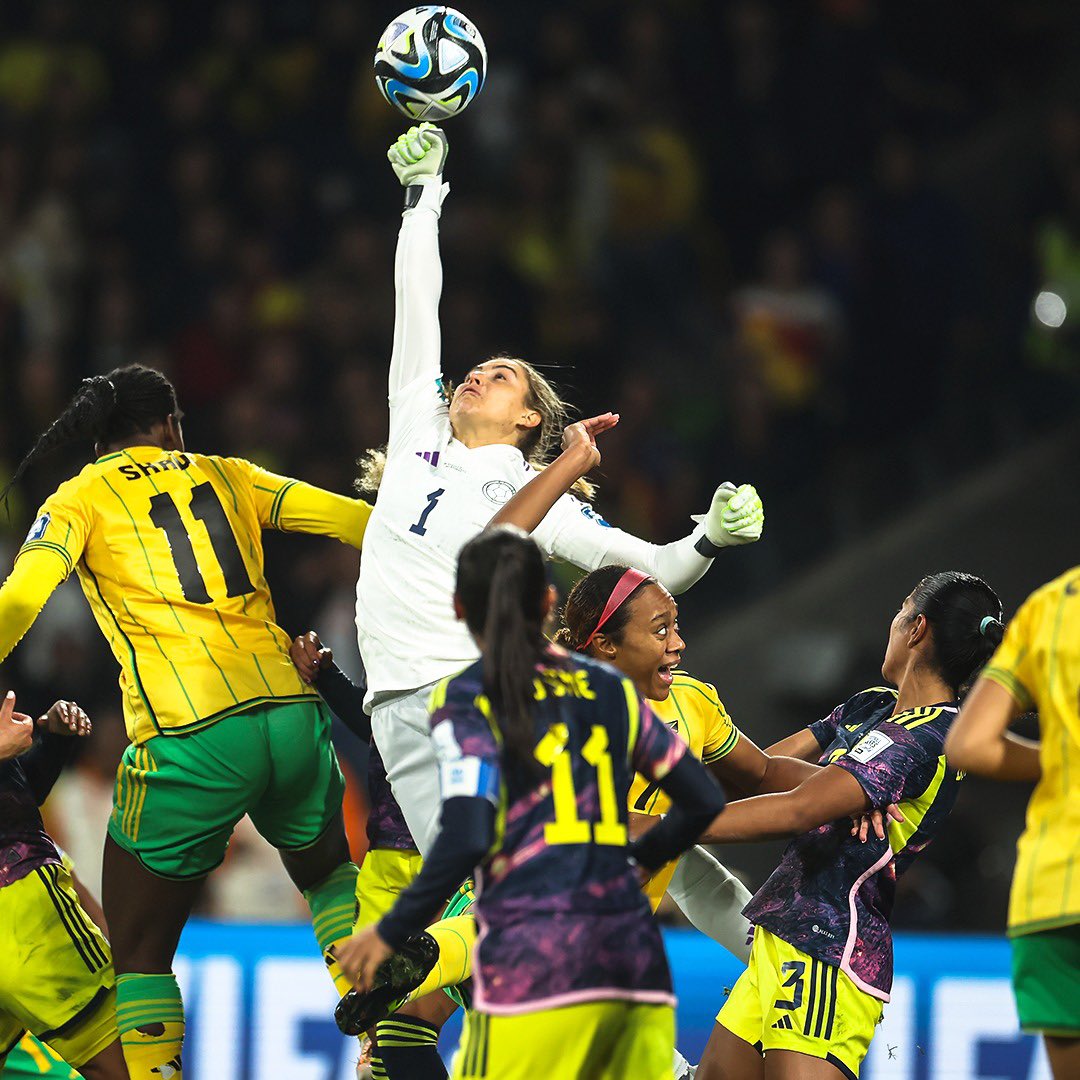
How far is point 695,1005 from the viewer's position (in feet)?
22.5

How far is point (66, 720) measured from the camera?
4926 millimetres

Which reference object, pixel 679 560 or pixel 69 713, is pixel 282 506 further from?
pixel 679 560

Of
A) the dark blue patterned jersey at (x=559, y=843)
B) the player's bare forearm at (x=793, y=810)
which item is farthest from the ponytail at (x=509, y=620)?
the player's bare forearm at (x=793, y=810)

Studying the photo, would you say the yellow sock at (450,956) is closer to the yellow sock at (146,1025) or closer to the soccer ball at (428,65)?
the yellow sock at (146,1025)

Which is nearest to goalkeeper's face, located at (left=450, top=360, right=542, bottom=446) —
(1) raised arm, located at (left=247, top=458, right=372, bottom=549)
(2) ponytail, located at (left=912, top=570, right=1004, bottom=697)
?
(1) raised arm, located at (left=247, top=458, right=372, bottom=549)

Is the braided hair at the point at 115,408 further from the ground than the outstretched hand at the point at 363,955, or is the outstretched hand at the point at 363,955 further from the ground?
the braided hair at the point at 115,408

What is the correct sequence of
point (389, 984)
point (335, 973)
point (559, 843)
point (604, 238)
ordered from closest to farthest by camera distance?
point (559, 843), point (389, 984), point (335, 973), point (604, 238)

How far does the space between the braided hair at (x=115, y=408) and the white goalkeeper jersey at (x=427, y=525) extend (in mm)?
661

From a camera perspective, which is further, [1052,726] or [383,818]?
[383,818]

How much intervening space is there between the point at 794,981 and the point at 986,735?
1.29 m

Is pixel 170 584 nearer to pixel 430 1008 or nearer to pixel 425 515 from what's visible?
pixel 425 515

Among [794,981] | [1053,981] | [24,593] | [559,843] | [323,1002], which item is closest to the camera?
[559,843]

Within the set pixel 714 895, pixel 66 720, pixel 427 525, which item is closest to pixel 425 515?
pixel 427 525

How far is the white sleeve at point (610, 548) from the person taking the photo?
4.64 meters
